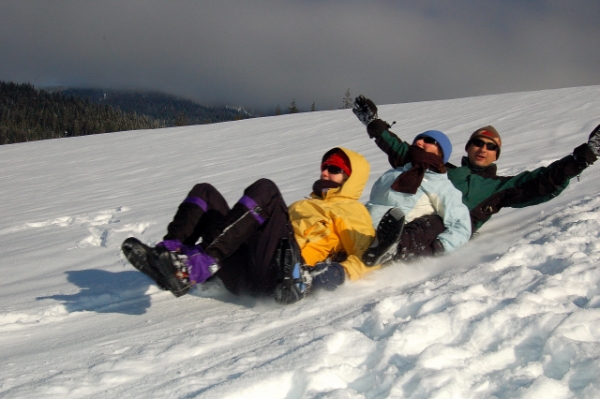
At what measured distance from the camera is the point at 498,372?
178 centimetres

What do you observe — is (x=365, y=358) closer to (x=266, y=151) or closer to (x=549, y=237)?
(x=549, y=237)

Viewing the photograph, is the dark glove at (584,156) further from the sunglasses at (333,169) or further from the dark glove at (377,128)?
the sunglasses at (333,169)

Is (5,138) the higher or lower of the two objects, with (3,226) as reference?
higher

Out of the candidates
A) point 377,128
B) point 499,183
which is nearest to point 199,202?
point 377,128

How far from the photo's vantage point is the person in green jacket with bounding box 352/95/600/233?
3.61 metres

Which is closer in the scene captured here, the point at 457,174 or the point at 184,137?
the point at 457,174

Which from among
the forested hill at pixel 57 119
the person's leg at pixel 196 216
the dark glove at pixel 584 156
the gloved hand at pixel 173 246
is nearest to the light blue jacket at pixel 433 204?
the dark glove at pixel 584 156

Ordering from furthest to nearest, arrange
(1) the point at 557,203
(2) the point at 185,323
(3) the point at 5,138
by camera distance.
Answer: (3) the point at 5,138 → (1) the point at 557,203 → (2) the point at 185,323

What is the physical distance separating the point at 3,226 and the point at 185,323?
17.5ft

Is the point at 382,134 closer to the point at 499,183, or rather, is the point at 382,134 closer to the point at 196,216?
the point at 499,183

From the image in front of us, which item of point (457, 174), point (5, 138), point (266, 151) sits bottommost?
point (457, 174)

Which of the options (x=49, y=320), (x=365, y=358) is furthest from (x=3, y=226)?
(x=365, y=358)

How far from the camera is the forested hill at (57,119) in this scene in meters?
68.6

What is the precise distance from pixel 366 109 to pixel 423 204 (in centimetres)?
124
